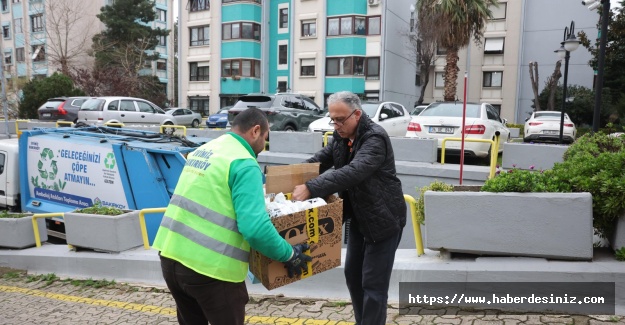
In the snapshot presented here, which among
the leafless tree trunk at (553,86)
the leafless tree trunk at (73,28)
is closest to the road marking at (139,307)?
the leafless tree trunk at (553,86)

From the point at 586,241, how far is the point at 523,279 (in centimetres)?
64

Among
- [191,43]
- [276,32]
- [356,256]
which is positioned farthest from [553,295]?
[191,43]

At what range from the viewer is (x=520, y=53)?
115 feet

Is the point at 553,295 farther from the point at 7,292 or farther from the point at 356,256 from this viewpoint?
the point at 7,292

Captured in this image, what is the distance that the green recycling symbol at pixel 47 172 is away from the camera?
8.28 metres

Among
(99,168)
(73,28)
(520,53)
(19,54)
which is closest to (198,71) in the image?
(73,28)

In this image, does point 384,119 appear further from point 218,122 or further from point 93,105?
point 93,105

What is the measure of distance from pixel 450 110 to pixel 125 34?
121 feet

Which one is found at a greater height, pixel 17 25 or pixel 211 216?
pixel 17 25

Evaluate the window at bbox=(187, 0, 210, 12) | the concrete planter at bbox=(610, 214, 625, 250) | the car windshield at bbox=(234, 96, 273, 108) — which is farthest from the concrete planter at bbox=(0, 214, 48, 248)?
the window at bbox=(187, 0, 210, 12)

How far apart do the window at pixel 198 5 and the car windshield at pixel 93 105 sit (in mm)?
20447

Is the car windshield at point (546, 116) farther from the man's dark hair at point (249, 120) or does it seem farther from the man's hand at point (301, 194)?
the man's dark hair at point (249, 120)

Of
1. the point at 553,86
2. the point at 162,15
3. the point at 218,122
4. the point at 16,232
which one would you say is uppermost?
the point at 162,15

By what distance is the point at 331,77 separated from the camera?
34.1 meters
